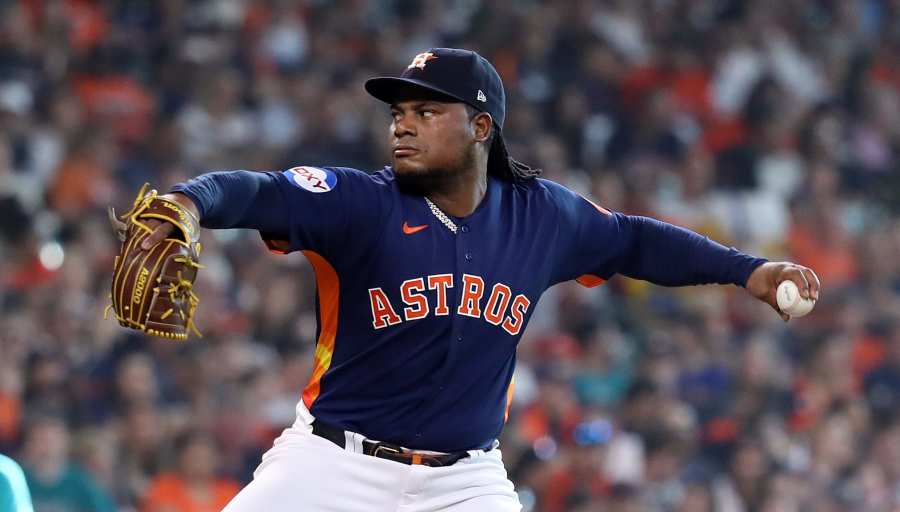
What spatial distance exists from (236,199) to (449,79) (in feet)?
2.68

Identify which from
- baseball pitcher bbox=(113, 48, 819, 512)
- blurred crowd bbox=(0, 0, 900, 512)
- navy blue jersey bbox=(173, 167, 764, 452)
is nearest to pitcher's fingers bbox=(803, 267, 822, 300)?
baseball pitcher bbox=(113, 48, 819, 512)

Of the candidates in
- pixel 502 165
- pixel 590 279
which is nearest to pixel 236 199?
pixel 502 165

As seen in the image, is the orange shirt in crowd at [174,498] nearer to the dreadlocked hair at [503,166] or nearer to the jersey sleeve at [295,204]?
the dreadlocked hair at [503,166]

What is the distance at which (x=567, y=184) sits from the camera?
9641mm

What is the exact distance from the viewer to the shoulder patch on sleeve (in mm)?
3817

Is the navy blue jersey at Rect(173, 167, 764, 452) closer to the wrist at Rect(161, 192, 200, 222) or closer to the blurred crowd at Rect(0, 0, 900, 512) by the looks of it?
the wrist at Rect(161, 192, 200, 222)

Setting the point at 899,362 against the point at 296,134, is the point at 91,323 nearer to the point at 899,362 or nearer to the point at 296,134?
the point at 296,134

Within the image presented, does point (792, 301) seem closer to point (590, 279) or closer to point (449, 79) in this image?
point (590, 279)

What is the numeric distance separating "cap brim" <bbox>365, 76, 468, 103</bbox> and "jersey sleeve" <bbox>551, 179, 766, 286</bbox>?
561mm

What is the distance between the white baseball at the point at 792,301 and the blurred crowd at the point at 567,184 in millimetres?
3517

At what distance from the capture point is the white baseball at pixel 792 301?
399 centimetres

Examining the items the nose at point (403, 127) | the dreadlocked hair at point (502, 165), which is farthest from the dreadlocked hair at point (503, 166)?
the nose at point (403, 127)

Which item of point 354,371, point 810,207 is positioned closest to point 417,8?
point 810,207

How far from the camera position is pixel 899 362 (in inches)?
371
